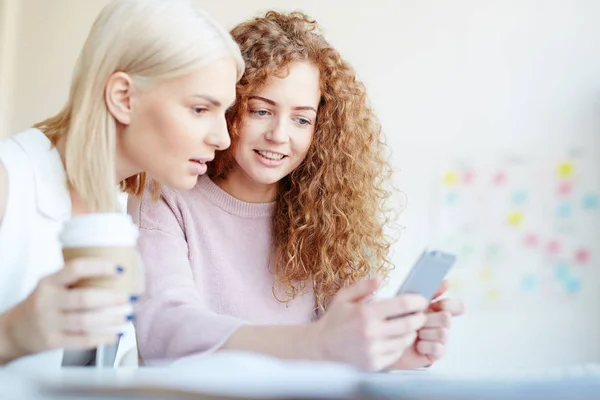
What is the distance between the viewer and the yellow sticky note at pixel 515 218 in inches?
151

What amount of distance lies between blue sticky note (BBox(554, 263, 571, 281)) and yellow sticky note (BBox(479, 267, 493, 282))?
1.06 ft

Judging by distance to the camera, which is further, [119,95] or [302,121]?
[302,121]

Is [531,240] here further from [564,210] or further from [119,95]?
[119,95]

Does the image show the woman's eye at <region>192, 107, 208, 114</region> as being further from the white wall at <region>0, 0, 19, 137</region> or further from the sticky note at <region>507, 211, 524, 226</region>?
the white wall at <region>0, 0, 19, 137</region>

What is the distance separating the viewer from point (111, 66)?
1.08 metres

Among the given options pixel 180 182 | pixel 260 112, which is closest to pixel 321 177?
pixel 260 112

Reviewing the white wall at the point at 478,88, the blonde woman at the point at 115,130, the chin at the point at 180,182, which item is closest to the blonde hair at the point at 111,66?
the blonde woman at the point at 115,130

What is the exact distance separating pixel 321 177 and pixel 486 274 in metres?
2.52

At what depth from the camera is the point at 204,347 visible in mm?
994

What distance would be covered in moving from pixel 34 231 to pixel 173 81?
1.01 feet

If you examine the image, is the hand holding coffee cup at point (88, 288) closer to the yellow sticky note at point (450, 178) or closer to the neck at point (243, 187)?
the neck at point (243, 187)

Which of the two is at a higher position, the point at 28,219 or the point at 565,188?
the point at 565,188

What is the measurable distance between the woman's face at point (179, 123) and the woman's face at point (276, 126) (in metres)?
0.22

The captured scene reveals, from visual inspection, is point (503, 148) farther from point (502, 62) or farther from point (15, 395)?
point (15, 395)
